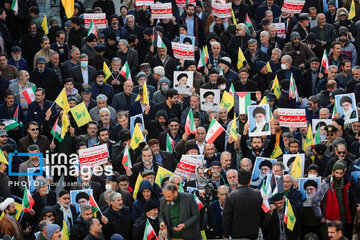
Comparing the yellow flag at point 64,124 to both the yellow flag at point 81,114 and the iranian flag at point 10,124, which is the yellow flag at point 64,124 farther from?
the iranian flag at point 10,124

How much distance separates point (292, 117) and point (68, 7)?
671 cm

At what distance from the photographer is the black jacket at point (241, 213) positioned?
12820mm

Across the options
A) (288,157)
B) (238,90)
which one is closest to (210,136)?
(288,157)

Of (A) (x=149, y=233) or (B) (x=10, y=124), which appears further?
(B) (x=10, y=124)

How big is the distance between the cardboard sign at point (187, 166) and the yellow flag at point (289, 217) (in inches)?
64.5

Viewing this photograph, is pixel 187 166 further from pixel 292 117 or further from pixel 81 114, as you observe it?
pixel 81 114

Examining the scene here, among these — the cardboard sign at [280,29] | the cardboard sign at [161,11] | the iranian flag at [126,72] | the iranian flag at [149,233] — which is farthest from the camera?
the cardboard sign at [280,29]

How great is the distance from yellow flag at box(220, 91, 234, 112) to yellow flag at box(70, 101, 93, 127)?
8.03 ft

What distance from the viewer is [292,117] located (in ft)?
55.0

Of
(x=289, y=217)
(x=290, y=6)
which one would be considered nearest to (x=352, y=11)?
(x=290, y=6)

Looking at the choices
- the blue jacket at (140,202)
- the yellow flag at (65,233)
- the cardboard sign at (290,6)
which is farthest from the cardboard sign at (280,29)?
the yellow flag at (65,233)

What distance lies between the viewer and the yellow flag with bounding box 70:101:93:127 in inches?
678

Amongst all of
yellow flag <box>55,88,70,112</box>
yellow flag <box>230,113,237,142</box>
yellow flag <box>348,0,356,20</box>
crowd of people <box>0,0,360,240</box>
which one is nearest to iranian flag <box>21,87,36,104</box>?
crowd of people <box>0,0,360,240</box>

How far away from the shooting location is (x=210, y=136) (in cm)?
1642
